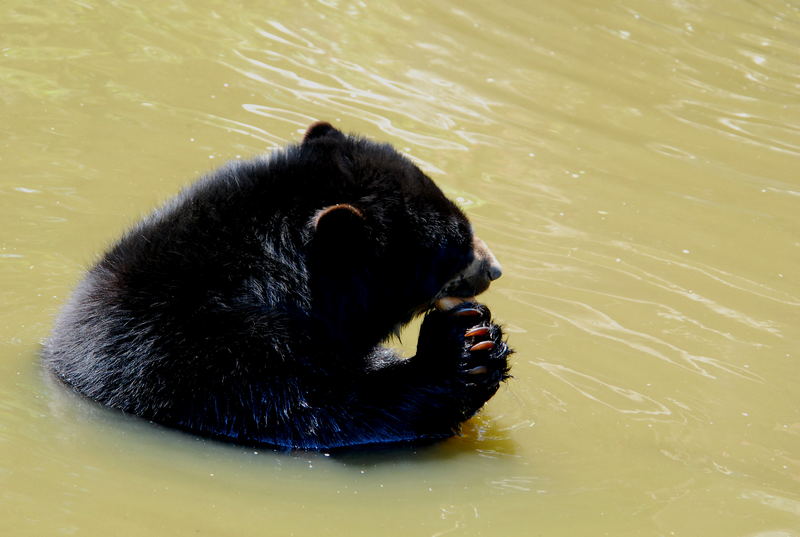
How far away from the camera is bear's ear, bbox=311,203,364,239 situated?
4922mm

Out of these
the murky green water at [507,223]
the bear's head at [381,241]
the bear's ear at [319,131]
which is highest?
the bear's ear at [319,131]

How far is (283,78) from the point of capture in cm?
1016

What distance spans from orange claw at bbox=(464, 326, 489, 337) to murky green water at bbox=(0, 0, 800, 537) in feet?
1.76

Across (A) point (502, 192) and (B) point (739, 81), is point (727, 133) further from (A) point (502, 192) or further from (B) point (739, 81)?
(A) point (502, 192)

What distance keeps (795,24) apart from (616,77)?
360 cm

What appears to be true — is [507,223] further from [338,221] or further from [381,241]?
[338,221]

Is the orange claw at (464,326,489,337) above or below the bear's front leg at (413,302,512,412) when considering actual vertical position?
above

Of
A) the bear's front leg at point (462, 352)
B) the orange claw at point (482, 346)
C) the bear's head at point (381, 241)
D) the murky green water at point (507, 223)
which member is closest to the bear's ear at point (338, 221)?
the bear's head at point (381, 241)

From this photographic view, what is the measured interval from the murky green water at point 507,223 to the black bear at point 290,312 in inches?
6.8

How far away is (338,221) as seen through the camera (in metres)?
4.96

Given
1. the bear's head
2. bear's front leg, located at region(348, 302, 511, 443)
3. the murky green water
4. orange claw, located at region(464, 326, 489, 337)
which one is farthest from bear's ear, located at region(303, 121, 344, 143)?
the murky green water

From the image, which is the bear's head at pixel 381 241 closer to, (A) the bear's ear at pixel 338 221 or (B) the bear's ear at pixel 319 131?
(A) the bear's ear at pixel 338 221

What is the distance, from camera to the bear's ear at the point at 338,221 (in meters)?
4.92

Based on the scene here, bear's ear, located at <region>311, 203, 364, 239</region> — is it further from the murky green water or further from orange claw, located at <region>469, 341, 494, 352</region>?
the murky green water
